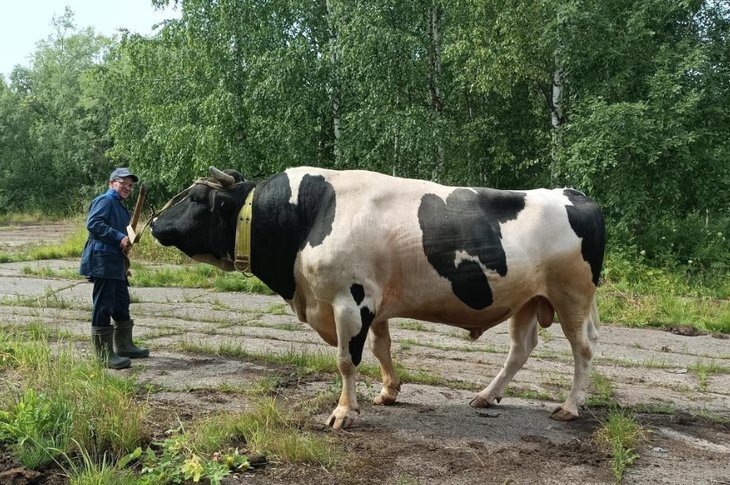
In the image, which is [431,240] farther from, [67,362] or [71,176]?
[71,176]

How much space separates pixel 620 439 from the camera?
4.45 meters

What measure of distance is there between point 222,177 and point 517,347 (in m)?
2.86

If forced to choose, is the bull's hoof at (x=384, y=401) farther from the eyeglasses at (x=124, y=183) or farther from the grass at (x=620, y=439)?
the eyeglasses at (x=124, y=183)

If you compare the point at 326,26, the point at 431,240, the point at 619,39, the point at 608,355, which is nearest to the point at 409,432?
the point at 431,240

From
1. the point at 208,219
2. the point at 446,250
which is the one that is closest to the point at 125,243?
the point at 208,219

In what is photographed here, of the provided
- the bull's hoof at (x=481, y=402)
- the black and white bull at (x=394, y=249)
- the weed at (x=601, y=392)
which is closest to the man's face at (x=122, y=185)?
the black and white bull at (x=394, y=249)

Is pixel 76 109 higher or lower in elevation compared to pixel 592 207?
higher

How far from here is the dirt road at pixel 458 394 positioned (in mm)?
4098

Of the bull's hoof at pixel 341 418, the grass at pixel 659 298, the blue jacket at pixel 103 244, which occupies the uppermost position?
the blue jacket at pixel 103 244

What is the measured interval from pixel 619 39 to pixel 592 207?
10988mm

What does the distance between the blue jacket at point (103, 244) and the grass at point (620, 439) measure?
15.1 ft

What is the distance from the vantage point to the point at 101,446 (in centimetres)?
400

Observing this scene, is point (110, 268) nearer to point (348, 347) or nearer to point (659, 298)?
point (348, 347)

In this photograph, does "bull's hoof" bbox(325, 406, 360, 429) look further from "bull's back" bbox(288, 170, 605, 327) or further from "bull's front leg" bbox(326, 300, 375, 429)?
"bull's back" bbox(288, 170, 605, 327)
